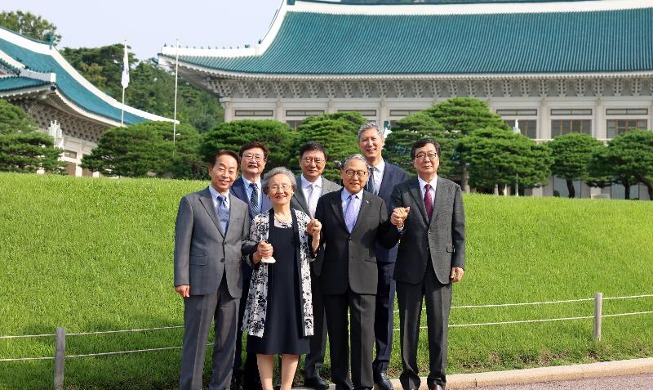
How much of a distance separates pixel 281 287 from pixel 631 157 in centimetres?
1930

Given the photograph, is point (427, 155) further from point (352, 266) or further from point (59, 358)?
point (59, 358)

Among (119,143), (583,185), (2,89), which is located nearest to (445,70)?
(583,185)

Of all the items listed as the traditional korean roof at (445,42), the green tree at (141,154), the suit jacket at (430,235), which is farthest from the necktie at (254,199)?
the traditional korean roof at (445,42)

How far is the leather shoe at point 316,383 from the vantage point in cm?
631

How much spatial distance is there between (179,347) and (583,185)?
80.9ft

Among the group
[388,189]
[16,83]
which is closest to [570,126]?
[16,83]

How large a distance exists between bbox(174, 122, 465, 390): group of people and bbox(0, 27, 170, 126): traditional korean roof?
16441mm

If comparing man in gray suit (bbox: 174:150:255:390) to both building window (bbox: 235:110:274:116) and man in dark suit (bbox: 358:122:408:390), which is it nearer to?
man in dark suit (bbox: 358:122:408:390)

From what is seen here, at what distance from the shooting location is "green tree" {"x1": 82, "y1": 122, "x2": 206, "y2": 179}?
21.3 meters

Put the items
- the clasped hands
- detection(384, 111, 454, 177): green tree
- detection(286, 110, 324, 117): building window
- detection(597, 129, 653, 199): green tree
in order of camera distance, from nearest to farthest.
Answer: the clasped hands
detection(597, 129, 653, 199): green tree
detection(384, 111, 454, 177): green tree
detection(286, 110, 324, 117): building window

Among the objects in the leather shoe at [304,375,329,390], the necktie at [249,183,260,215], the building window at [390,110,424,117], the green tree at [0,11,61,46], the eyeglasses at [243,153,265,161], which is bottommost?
the leather shoe at [304,375,329,390]

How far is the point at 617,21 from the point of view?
32469 millimetres

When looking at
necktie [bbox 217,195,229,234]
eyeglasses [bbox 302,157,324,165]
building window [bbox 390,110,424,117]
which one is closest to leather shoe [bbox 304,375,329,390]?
necktie [bbox 217,195,229,234]

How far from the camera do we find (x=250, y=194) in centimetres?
648
